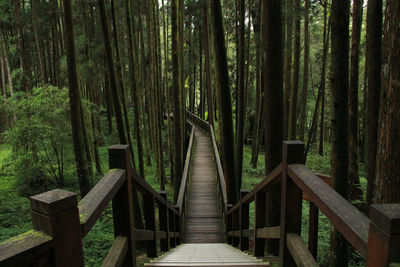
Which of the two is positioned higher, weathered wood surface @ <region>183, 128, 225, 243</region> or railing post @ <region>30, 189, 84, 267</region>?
railing post @ <region>30, 189, 84, 267</region>

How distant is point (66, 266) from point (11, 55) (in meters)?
24.0

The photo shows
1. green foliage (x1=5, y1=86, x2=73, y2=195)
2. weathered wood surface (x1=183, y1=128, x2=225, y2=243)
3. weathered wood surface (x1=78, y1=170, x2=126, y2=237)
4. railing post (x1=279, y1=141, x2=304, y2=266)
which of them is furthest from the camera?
green foliage (x1=5, y1=86, x2=73, y2=195)

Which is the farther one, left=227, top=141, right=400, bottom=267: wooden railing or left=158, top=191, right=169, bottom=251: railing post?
left=158, top=191, right=169, bottom=251: railing post

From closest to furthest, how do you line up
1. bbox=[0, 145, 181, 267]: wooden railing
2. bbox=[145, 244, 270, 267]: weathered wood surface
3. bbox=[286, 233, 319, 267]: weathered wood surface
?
bbox=[0, 145, 181, 267]: wooden railing → bbox=[286, 233, 319, 267]: weathered wood surface → bbox=[145, 244, 270, 267]: weathered wood surface

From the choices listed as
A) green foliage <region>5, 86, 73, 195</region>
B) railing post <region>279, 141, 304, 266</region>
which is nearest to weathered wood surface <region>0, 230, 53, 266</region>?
railing post <region>279, 141, 304, 266</region>

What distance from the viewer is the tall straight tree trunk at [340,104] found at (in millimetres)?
3275

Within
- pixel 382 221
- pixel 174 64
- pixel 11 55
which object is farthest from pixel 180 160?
pixel 11 55

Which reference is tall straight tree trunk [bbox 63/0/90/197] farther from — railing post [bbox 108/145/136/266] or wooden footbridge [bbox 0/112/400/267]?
railing post [bbox 108/145/136/266]

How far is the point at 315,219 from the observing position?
268cm

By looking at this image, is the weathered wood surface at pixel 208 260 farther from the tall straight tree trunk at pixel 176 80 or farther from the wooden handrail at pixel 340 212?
the tall straight tree trunk at pixel 176 80

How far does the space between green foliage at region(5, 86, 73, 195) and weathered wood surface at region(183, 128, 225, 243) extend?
5316 millimetres

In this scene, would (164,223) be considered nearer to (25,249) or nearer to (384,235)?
(25,249)

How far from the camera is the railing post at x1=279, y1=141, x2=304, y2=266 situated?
1753mm

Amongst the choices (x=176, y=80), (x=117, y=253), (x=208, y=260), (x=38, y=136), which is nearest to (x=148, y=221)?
(x=208, y=260)
